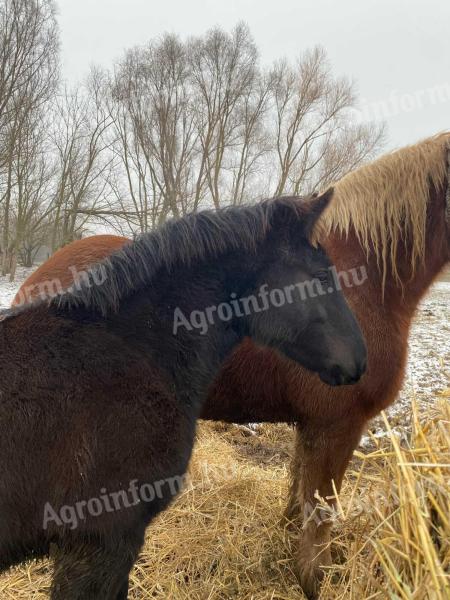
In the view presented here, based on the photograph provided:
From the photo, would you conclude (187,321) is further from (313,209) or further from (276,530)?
(276,530)

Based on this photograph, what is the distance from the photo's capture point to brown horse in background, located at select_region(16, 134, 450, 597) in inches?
101

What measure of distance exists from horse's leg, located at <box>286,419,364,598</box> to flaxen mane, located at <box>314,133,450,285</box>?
108 cm

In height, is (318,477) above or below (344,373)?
below

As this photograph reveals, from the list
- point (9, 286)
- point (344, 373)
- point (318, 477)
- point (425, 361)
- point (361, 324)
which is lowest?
point (425, 361)

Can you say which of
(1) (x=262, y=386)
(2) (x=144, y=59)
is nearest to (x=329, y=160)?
(1) (x=262, y=386)

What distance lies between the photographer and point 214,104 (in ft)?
68.4

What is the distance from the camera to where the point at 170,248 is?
1.96 m

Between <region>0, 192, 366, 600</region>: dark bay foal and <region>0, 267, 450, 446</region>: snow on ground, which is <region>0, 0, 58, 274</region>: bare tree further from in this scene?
<region>0, 192, 366, 600</region>: dark bay foal

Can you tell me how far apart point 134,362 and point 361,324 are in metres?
1.46

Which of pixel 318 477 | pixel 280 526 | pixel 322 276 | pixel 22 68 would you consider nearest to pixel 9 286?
pixel 22 68

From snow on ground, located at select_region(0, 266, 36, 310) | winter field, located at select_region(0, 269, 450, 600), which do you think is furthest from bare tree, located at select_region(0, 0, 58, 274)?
winter field, located at select_region(0, 269, 450, 600)

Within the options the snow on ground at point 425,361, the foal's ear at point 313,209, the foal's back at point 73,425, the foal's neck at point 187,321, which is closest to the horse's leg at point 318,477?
the snow on ground at point 425,361

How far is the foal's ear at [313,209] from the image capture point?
2084mm

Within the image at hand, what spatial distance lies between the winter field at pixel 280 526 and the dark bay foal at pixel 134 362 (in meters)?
0.56
